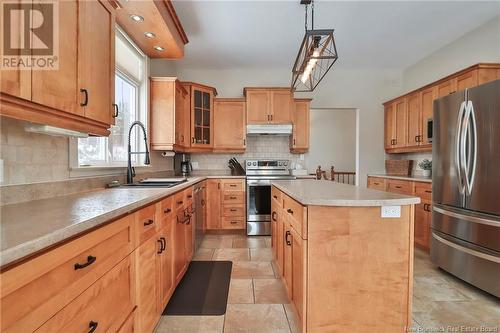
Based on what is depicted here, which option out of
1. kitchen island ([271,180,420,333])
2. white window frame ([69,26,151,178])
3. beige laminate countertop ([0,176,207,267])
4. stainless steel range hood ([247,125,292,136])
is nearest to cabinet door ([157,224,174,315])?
beige laminate countertop ([0,176,207,267])

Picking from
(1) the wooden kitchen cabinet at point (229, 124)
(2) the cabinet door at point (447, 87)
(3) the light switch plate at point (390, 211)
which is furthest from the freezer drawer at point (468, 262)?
(1) the wooden kitchen cabinet at point (229, 124)

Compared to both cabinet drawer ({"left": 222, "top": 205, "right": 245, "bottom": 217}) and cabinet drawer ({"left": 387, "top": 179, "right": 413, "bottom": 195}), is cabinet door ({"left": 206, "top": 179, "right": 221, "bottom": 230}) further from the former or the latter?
cabinet drawer ({"left": 387, "top": 179, "right": 413, "bottom": 195})

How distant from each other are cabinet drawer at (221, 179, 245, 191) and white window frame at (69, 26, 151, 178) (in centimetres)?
136

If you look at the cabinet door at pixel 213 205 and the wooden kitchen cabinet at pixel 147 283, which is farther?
the cabinet door at pixel 213 205

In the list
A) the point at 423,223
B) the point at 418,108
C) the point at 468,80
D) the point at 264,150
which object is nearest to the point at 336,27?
the point at 468,80

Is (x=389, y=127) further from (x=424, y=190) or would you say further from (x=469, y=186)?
(x=469, y=186)

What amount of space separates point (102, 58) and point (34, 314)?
1.44 metres

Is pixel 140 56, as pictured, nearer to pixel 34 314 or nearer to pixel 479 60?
pixel 34 314

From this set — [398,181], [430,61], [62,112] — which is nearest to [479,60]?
[430,61]

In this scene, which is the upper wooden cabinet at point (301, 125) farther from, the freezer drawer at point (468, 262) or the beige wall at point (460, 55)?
the freezer drawer at point (468, 262)

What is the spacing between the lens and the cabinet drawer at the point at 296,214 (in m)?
1.44

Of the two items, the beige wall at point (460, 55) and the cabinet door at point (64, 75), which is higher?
the beige wall at point (460, 55)

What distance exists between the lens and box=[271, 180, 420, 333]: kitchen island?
140 cm

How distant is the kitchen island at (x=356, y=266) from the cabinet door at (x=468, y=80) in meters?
2.44
